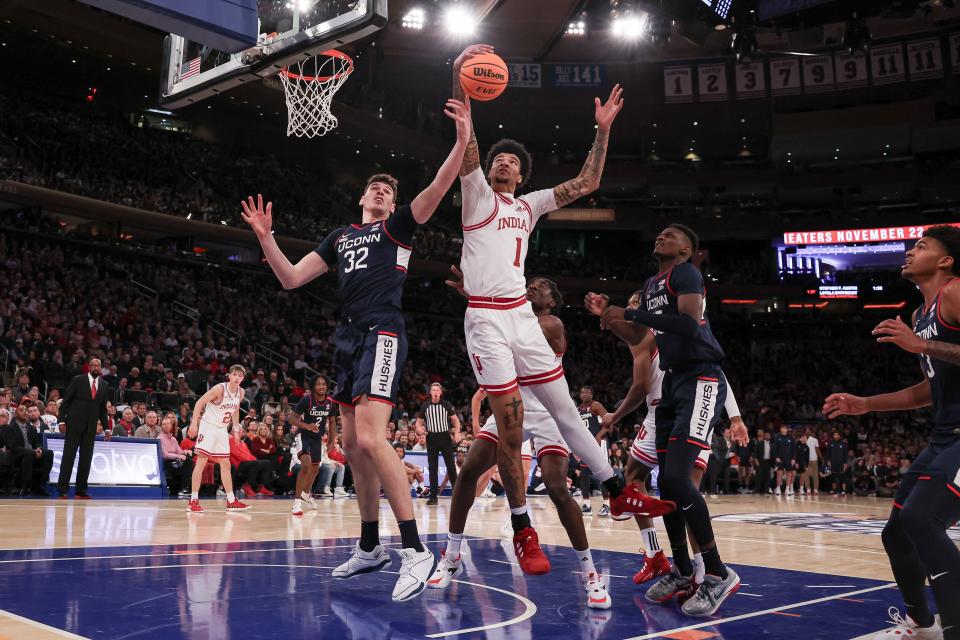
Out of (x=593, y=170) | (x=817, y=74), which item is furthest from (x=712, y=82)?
(x=593, y=170)

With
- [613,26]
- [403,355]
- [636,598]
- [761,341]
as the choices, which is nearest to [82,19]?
[613,26]

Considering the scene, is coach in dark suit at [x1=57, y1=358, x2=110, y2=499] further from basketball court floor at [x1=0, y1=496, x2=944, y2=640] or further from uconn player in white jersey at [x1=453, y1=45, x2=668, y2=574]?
uconn player in white jersey at [x1=453, y1=45, x2=668, y2=574]

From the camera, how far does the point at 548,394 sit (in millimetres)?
5145

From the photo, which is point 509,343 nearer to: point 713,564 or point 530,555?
point 530,555

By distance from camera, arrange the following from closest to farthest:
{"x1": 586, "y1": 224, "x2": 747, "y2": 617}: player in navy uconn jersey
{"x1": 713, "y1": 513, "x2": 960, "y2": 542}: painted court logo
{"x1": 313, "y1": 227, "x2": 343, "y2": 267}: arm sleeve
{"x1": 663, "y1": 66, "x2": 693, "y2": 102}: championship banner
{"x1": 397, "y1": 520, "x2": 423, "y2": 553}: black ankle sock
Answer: {"x1": 586, "y1": 224, "x2": 747, "y2": 617}: player in navy uconn jersey, {"x1": 397, "y1": 520, "x2": 423, "y2": 553}: black ankle sock, {"x1": 313, "y1": 227, "x2": 343, "y2": 267}: arm sleeve, {"x1": 713, "y1": 513, "x2": 960, "y2": 542}: painted court logo, {"x1": 663, "y1": 66, "x2": 693, "y2": 102}: championship banner

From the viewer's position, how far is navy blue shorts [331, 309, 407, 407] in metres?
5.28

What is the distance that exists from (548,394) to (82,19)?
2480 cm

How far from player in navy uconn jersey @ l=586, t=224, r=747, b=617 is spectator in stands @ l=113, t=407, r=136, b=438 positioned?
12.6 metres

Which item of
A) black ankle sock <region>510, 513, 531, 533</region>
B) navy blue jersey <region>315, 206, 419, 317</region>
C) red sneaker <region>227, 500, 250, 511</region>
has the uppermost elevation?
navy blue jersey <region>315, 206, 419, 317</region>

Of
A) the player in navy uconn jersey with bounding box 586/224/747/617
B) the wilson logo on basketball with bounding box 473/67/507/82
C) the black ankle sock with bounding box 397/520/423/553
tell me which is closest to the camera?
the player in navy uconn jersey with bounding box 586/224/747/617

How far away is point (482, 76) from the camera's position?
534cm

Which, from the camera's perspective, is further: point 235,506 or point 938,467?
point 235,506

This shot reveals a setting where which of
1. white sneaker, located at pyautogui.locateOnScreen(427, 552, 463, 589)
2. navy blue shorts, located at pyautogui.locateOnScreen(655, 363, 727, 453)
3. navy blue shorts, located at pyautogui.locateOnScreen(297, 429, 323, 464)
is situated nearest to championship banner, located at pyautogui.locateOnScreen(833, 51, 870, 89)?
navy blue shorts, located at pyautogui.locateOnScreen(297, 429, 323, 464)

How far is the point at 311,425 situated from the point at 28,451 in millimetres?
5160
